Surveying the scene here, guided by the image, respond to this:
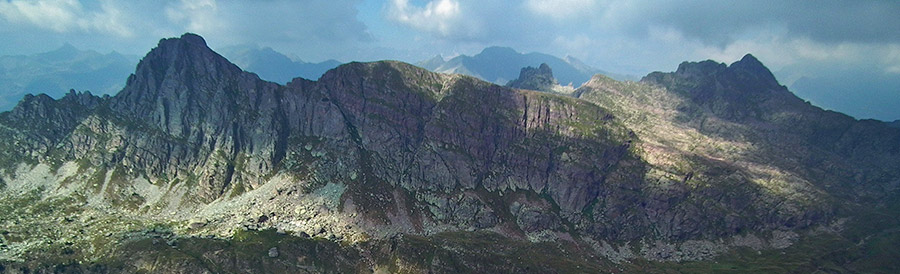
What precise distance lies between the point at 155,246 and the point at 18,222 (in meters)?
75.5

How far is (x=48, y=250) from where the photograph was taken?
171500 mm

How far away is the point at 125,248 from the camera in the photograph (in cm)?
17688

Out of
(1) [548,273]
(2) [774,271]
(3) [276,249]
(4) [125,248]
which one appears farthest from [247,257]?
(2) [774,271]

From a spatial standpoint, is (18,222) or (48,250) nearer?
(48,250)

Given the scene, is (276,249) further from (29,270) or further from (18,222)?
(18,222)

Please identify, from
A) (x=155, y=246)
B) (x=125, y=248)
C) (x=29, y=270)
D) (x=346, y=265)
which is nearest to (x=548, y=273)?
(x=346, y=265)

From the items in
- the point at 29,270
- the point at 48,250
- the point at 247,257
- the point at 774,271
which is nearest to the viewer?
the point at 29,270

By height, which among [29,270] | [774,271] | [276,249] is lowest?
[29,270]

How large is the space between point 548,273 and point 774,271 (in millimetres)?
111585

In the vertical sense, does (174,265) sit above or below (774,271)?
below

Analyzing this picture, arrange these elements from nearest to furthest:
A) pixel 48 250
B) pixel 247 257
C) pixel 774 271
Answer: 1. pixel 48 250
2. pixel 247 257
3. pixel 774 271

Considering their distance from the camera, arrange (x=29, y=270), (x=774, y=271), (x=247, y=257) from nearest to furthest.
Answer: (x=29, y=270) → (x=247, y=257) → (x=774, y=271)

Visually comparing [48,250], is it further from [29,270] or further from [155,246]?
[155,246]

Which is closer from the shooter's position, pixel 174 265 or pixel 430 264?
pixel 174 265
